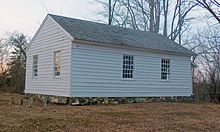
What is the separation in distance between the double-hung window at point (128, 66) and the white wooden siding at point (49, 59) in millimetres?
3518

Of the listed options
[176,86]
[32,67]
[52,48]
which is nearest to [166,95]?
[176,86]

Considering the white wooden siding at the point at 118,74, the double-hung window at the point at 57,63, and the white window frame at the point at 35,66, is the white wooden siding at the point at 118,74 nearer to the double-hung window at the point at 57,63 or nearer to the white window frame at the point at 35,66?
the double-hung window at the point at 57,63

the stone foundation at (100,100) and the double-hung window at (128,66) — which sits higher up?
the double-hung window at (128,66)

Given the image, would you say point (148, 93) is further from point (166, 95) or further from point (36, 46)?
point (36, 46)

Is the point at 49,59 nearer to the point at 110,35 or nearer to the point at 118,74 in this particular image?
the point at 110,35

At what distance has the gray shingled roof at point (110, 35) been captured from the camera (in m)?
13.8

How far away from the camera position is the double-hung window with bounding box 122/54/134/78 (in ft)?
49.0

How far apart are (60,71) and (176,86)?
7999mm

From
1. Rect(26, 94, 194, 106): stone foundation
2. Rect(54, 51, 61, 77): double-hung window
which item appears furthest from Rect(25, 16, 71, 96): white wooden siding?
Rect(26, 94, 194, 106): stone foundation

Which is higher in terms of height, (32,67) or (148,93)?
(32,67)

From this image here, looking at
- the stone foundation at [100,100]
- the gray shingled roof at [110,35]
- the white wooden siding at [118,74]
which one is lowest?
the stone foundation at [100,100]

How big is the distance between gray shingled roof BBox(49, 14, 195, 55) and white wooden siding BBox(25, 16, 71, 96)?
0.59m

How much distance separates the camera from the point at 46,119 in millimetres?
8109

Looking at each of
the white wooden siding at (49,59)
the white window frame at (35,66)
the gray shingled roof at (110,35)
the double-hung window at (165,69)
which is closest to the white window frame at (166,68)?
the double-hung window at (165,69)
